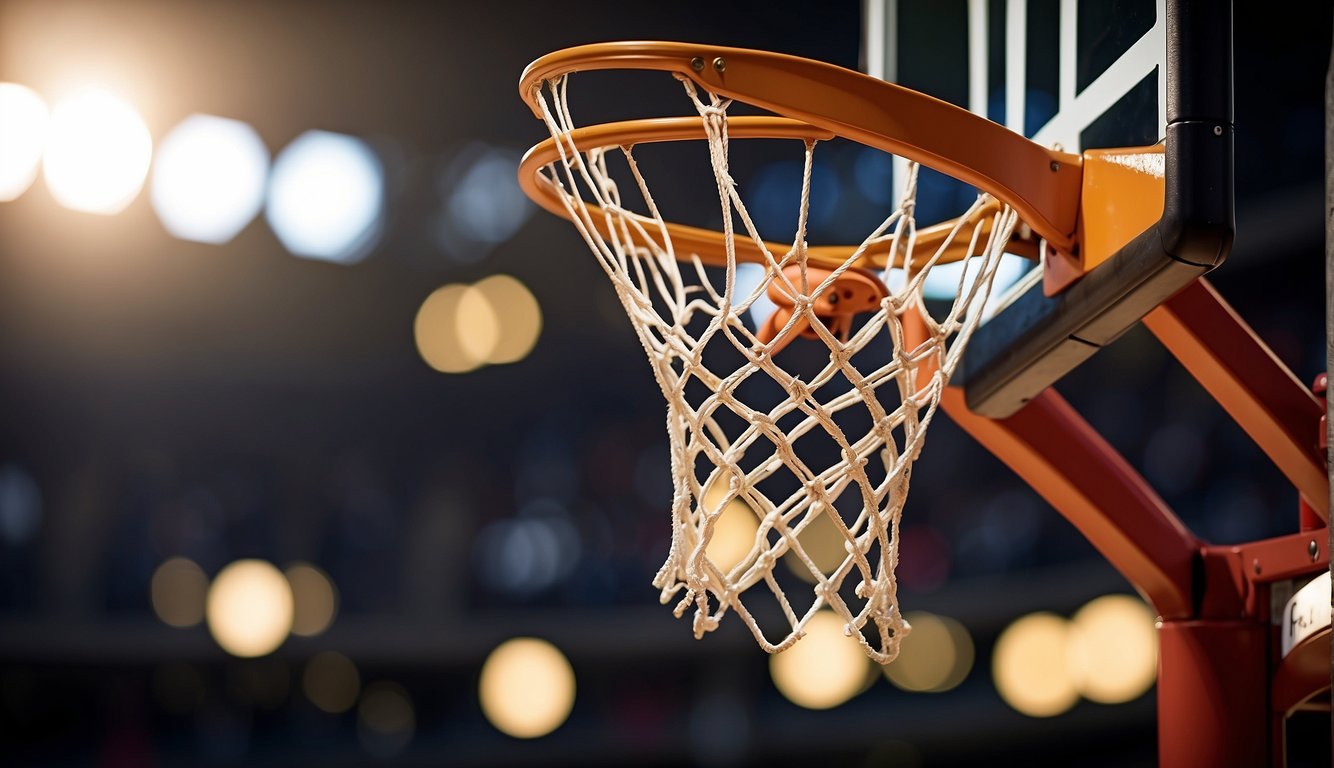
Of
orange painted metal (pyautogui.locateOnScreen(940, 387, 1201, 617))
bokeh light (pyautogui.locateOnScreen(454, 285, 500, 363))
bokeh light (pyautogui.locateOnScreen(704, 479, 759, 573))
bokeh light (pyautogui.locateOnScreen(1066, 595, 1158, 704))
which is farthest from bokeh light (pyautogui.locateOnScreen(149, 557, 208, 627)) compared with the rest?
orange painted metal (pyautogui.locateOnScreen(940, 387, 1201, 617))

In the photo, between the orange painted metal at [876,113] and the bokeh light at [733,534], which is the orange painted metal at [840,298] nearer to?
the orange painted metal at [876,113]

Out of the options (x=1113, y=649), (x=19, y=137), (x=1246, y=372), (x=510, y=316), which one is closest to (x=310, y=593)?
(x=510, y=316)

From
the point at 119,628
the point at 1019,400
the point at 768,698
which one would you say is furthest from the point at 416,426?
the point at 1019,400

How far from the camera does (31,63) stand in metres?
3.24

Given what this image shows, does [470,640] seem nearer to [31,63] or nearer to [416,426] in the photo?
[416,426]

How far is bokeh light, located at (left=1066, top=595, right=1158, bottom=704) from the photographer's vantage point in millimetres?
3744

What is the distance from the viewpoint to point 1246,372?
3.53 ft

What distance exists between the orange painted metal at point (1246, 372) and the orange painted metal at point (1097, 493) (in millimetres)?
154

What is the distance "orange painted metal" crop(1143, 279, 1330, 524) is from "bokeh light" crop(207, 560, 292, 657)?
2897 mm

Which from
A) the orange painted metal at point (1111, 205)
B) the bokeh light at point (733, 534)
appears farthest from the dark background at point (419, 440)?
the orange painted metal at point (1111, 205)

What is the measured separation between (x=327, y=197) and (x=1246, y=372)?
2.83 meters

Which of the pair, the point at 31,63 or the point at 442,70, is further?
the point at 442,70

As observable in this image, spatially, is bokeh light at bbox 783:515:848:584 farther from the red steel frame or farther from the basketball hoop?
the basketball hoop

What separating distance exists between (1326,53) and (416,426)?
2.69 meters
